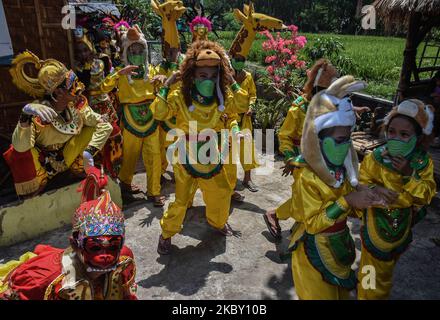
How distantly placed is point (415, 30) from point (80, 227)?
6829mm

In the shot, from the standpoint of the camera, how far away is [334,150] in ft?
8.09

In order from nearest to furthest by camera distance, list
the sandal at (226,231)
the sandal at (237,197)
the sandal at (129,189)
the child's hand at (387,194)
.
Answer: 1. the child's hand at (387,194)
2. the sandal at (226,231)
3. the sandal at (237,197)
4. the sandal at (129,189)

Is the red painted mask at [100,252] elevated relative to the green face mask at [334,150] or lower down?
lower down

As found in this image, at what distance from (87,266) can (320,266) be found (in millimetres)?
1454

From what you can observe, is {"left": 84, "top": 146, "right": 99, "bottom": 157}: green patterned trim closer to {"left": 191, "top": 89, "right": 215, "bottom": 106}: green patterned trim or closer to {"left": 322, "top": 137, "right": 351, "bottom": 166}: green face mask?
{"left": 191, "top": 89, "right": 215, "bottom": 106}: green patterned trim

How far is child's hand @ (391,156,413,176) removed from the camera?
286cm

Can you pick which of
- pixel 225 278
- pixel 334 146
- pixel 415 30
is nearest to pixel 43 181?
pixel 225 278

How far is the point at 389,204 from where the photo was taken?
281 cm

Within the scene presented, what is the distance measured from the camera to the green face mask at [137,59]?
15.9 ft

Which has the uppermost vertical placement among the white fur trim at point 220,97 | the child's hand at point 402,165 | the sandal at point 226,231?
the white fur trim at point 220,97

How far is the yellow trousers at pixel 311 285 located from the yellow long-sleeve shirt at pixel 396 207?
1.87 ft

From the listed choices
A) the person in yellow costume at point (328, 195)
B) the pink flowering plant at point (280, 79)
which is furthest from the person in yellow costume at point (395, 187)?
the pink flowering plant at point (280, 79)

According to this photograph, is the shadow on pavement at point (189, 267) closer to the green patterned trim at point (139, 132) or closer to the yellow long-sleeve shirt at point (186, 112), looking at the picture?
the yellow long-sleeve shirt at point (186, 112)
